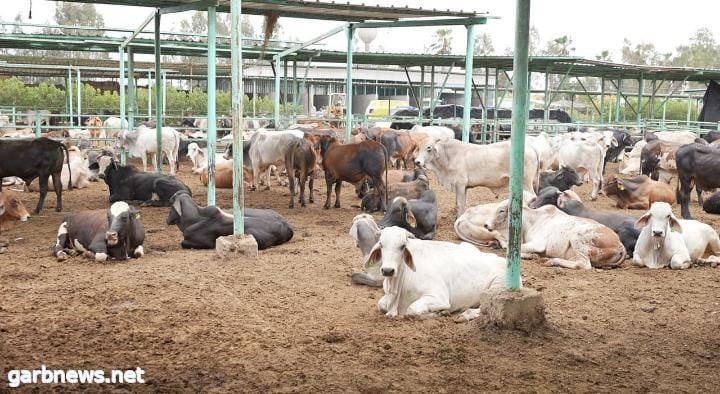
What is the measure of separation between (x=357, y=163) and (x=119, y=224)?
581cm

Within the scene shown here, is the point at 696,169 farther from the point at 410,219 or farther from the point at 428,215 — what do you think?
the point at 410,219

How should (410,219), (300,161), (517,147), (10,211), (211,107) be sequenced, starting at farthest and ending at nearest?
(300,161), (10,211), (211,107), (410,219), (517,147)

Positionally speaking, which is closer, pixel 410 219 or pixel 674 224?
pixel 674 224

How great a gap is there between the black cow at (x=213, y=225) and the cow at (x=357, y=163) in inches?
132

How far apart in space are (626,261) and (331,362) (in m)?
5.48

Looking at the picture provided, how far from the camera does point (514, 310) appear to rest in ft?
19.1

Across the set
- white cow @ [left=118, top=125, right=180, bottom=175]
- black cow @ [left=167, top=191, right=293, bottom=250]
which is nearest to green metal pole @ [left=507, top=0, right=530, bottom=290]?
black cow @ [left=167, top=191, right=293, bottom=250]

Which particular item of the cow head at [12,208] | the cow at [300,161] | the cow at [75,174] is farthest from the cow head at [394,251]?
the cow at [75,174]

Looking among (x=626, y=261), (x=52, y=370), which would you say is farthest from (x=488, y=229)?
(x=52, y=370)

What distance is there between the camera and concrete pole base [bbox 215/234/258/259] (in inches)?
349

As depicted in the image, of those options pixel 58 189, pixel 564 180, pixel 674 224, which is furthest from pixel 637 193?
pixel 58 189

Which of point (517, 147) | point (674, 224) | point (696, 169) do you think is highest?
point (517, 147)

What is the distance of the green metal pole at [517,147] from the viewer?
19.5 feet

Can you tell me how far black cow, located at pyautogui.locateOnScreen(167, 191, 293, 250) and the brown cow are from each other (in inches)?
294
